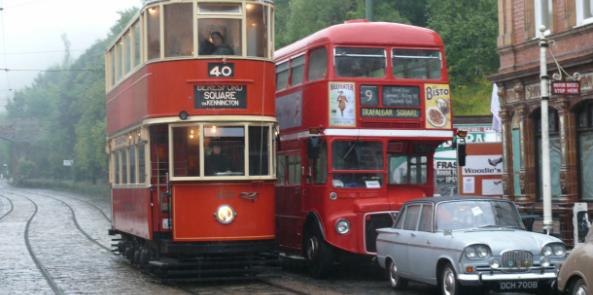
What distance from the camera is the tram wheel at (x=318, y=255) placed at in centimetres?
1864

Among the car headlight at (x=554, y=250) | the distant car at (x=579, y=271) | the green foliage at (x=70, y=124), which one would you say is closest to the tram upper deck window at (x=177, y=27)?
the car headlight at (x=554, y=250)

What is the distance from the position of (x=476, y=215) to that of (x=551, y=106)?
467 inches

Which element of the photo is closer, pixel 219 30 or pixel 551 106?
pixel 219 30

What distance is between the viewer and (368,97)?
1881cm

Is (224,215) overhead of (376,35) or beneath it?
beneath

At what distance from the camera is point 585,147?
25.4 meters

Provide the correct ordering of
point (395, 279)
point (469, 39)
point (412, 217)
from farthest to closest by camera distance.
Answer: point (469, 39), point (395, 279), point (412, 217)

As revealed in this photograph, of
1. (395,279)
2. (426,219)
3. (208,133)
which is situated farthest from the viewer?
(208,133)

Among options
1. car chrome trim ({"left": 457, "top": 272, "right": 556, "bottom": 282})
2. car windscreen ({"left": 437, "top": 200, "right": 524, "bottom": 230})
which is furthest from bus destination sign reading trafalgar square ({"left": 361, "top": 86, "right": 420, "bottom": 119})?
car chrome trim ({"left": 457, "top": 272, "right": 556, "bottom": 282})

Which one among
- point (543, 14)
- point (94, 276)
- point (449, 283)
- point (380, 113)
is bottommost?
point (94, 276)

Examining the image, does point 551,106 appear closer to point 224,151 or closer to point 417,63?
point 417,63

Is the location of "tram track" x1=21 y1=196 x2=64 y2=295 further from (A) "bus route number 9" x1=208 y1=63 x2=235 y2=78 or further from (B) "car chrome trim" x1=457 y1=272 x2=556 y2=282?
(B) "car chrome trim" x1=457 y1=272 x2=556 y2=282

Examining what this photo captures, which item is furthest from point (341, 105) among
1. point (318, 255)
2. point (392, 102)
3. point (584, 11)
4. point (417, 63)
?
point (584, 11)

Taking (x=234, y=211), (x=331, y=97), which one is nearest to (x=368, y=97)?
(x=331, y=97)
